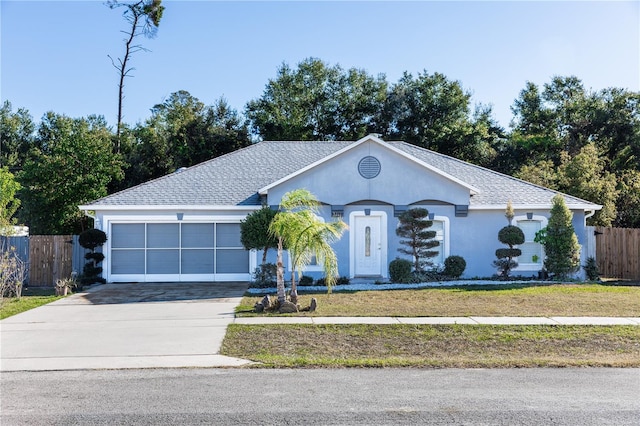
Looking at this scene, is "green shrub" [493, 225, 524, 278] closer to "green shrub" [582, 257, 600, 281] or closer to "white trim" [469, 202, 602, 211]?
A: "white trim" [469, 202, 602, 211]

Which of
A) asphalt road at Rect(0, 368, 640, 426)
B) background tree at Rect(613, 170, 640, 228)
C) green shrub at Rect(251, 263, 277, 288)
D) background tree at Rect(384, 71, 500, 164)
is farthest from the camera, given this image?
background tree at Rect(384, 71, 500, 164)

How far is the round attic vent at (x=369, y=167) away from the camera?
19.4 m

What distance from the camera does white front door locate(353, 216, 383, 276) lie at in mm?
19344

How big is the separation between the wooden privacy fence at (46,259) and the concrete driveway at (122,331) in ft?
11.7

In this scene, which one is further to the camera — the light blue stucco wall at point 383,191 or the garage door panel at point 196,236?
the garage door panel at point 196,236

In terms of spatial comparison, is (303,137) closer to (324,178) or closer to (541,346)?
(324,178)

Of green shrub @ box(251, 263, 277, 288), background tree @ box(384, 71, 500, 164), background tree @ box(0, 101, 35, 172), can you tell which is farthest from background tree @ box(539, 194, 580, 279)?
background tree @ box(0, 101, 35, 172)

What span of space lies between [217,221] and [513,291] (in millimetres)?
10030

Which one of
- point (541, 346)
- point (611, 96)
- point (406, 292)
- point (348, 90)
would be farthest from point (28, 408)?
point (611, 96)

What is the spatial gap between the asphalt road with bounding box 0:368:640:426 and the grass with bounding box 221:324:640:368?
17.7 inches

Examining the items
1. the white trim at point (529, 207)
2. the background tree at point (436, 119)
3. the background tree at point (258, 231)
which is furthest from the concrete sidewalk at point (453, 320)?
→ the background tree at point (436, 119)

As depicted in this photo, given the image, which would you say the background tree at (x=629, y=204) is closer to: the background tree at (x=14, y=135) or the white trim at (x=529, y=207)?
the white trim at (x=529, y=207)

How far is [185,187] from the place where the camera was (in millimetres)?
20906

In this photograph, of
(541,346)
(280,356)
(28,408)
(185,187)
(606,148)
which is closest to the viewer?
(28,408)
